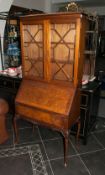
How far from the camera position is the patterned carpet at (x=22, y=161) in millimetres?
1936

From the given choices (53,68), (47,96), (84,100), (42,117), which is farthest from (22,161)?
(53,68)

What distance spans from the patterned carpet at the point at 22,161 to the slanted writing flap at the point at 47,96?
2.20 feet

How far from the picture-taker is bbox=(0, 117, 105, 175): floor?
1.97m

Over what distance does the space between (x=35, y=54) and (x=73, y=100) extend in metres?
0.73

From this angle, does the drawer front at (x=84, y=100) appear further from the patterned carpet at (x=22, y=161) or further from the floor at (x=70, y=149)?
the patterned carpet at (x=22, y=161)

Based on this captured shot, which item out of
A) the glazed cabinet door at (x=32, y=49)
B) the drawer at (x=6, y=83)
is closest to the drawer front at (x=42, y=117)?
the glazed cabinet door at (x=32, y=49)

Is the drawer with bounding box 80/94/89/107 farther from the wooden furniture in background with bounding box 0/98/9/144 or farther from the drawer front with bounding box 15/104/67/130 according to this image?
the wooden furniture in background with bounding box 0/98/9/144

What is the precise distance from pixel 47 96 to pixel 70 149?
2.84 ft

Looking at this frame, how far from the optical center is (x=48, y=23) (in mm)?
1820

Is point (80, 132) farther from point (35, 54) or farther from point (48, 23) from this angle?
point (48, 23)

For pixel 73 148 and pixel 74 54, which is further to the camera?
pixel 73 148

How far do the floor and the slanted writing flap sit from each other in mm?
684

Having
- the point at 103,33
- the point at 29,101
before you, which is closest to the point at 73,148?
the point at 29,101

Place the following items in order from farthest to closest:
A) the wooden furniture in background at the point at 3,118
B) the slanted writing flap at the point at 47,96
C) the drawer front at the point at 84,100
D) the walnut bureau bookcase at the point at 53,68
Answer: the wooden furniture in background at the point at 3,118 < the drawer front at the point at 84,100 < the slanted writing flap at the point at 47,96 < the walnut bureau bookcase at the point at 53,68
